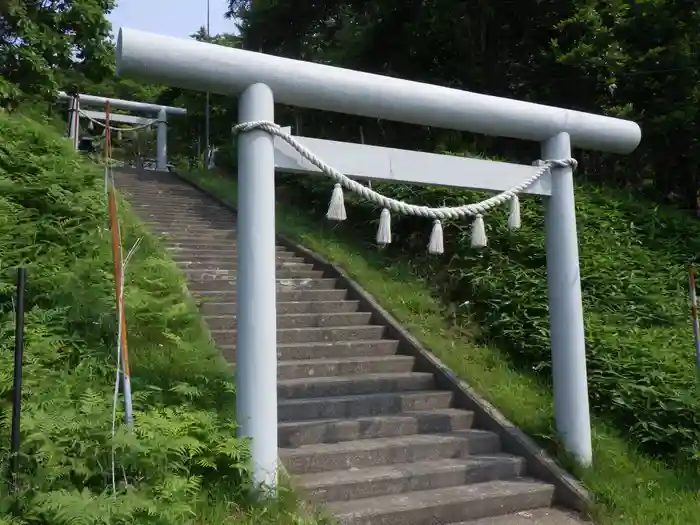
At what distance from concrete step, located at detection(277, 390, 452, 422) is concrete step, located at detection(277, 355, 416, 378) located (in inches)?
16.3

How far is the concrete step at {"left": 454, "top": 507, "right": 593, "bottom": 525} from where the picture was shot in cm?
426

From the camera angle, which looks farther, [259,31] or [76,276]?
[259,31]

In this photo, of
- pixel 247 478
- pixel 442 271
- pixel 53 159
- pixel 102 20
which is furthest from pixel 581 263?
pixel 102 20

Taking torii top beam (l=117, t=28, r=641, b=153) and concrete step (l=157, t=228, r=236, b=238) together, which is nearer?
torii top beam (l=117, t=28, r=641, b=153)

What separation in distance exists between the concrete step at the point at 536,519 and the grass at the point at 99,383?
52.8 inches

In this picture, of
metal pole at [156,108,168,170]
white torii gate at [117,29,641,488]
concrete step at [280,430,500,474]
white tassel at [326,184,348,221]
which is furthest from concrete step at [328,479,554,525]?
metal pole at [156,108,168,170]

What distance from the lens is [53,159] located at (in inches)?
266

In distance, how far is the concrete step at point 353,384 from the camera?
5293 mm

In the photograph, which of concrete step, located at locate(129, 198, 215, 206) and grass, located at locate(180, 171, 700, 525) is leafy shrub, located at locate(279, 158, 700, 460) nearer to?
grass, located at locate(180, 171, 700, 525)

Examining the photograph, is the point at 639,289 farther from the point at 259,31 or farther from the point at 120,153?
the point at 120,153

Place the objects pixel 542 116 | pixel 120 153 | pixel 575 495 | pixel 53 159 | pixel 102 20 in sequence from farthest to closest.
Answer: pixel 120 153 → pixel 102 20 → pixel 53 159 → pixel 542 116 → pixel 575 495

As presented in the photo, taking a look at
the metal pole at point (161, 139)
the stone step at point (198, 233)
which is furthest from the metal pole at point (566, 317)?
the metal pole at point (161, 139)

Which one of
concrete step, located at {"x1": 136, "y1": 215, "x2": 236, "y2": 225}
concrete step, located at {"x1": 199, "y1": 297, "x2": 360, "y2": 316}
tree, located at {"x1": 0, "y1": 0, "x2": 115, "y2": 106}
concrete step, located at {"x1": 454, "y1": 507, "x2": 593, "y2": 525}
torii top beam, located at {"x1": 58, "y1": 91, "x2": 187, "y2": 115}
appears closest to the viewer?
concrete step, located at {"x1": 454, "y1": 507, "x2": 593, "y2": 525}

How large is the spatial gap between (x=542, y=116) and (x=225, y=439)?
3.42 meters
